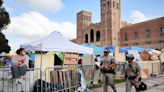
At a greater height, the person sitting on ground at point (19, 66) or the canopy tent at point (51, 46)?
the canopy tent at point (51, 46)

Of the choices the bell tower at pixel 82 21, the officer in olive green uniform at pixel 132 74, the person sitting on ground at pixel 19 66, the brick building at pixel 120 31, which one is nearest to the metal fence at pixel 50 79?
the person sitting on ground at pixel 19 66

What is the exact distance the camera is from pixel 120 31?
1721 inches

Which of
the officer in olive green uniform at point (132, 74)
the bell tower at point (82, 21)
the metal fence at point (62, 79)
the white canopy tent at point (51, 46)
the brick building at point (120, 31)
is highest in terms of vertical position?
the bell tower at point (82, 21)

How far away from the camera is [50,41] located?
592 cm

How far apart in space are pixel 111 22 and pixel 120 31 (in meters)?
5.80

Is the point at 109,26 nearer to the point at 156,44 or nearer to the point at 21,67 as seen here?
the point at 156,44

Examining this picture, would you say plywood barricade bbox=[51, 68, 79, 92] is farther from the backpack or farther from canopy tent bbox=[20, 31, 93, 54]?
the backpack

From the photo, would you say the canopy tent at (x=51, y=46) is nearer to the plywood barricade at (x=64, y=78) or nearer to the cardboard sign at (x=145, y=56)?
the plywood barricade at (x=64, y=78)

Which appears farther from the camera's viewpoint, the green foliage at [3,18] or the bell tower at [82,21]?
the bell tower at [82,21]

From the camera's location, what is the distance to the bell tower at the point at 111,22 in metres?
41.3

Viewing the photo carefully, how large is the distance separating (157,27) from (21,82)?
3957 centimetres

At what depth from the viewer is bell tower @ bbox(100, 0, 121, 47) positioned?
41.3 m

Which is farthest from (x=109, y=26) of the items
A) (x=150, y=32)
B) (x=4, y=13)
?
(x=4, y=13)

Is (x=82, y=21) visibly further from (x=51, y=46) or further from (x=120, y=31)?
(x=51, y=46)
